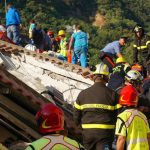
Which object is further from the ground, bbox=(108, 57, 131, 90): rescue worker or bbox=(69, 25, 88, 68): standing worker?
bbox=(108, 57, 131, 90): rescue worker

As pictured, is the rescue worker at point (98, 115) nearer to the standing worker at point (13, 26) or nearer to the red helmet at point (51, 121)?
the red helmet at point (51, 121)

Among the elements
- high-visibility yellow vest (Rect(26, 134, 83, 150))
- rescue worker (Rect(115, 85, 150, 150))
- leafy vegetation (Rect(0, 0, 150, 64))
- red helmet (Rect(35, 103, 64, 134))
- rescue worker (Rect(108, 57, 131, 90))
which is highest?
red helmet (Rect(35, 103, 64, 134))

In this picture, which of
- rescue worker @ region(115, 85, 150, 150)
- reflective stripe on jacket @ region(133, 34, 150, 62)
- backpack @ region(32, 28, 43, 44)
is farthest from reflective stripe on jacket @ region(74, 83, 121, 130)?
backpack @ region(32, 28, 43, 44)

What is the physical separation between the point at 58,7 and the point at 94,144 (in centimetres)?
8112

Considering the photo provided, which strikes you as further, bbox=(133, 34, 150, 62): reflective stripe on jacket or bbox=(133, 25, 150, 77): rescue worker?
bbox=(133, 34, 150, 62): reflective stripe on jacket

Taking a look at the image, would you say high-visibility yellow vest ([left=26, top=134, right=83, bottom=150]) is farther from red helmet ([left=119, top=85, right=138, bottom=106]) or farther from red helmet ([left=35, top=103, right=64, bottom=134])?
red helmet ([left=119, top=85, right=138, bottom=106])

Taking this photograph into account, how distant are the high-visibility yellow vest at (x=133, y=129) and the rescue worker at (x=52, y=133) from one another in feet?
7.25

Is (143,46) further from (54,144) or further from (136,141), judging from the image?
(54,144)

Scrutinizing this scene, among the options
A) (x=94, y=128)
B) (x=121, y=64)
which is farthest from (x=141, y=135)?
(x=121, y=64)

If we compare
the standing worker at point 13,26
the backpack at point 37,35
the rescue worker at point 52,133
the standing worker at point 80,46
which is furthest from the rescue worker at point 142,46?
the rescue worker at point 52,133

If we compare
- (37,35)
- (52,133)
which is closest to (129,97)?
(52,133)

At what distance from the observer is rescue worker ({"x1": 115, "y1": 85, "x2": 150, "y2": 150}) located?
6.71 meters

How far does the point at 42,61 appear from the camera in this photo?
13.5m

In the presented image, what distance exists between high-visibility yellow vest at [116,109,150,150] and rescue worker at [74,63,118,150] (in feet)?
1.64
